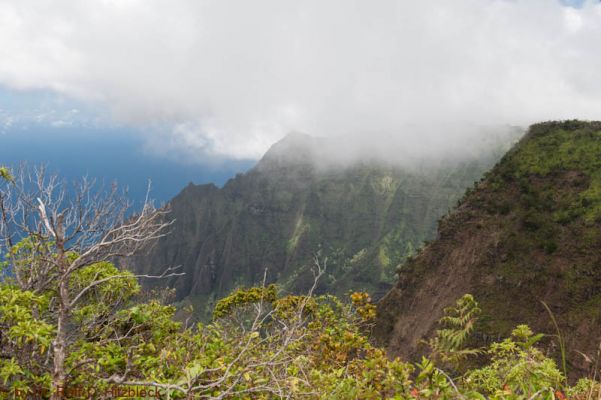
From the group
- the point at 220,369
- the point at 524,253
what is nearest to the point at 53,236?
the point at 220,369

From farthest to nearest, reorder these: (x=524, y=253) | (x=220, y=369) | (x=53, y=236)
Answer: (x=524, y=253)
(x=53, y=236)
(x=220, y=369)

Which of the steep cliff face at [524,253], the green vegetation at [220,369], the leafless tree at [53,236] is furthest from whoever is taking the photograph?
the steep cliff face at [524,253]

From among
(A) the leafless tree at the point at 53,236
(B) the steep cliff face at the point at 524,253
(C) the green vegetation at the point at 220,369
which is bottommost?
(B) the steep cliff face at the point at 524,253

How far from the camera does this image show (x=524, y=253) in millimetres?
43656

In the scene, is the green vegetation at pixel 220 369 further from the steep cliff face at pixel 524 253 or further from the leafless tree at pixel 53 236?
the steep cliff face at pixel 524 253

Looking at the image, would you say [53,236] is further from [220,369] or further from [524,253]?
[524,253]

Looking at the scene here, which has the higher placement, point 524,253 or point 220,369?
point 220,369

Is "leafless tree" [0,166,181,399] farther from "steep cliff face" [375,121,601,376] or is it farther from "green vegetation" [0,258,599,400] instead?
"steep cliff face" [375,121,601,376]

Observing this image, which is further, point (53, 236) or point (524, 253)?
point (524, 253)

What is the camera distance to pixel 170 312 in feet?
36.5

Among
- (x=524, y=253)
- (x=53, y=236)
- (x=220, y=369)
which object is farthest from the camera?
(x=524, y=253)

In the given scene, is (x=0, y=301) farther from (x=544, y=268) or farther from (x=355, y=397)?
(x=544, y=268)

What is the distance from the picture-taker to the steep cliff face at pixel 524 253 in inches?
1478

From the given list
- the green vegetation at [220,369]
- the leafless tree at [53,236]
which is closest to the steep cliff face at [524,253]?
the green vegetation at [220,369]
